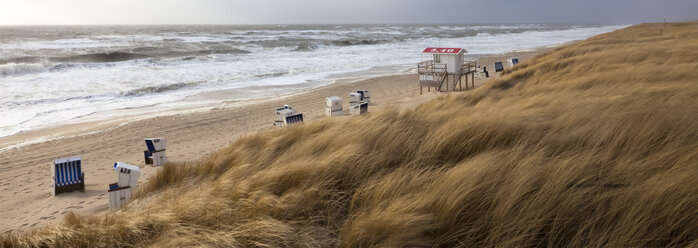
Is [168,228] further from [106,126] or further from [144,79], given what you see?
[144,79]

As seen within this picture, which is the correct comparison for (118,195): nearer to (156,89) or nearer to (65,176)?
(65,176)

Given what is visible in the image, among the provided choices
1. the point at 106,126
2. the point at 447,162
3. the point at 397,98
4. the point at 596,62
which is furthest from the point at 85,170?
the point at 596,62

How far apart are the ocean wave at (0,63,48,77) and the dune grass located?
2644 centimetres

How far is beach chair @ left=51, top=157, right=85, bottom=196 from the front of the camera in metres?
6.49

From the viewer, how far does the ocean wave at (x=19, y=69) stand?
2421 cm

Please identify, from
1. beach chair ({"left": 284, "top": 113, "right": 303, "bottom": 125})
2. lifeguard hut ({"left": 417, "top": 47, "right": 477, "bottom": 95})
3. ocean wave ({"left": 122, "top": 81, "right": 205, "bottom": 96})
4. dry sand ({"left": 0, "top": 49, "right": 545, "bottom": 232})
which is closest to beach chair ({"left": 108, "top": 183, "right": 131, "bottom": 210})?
dry sand ({"left": 0, "top": 49, "right": 545, "bottom": 232})

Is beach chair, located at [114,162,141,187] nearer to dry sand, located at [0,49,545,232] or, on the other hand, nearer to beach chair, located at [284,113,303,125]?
dry sand, located at [0,49,545,232]

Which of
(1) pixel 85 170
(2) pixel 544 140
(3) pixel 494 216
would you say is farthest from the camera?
(1) pixel 85 170

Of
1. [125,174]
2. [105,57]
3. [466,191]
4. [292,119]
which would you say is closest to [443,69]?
[292,119]

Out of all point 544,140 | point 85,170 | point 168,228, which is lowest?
point 85,170

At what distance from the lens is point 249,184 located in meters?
3.70

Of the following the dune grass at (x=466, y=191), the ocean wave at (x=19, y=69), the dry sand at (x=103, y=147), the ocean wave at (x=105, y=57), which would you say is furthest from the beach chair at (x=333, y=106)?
the ocean wave at (x=105, y=57)

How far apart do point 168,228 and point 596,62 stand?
11127mm

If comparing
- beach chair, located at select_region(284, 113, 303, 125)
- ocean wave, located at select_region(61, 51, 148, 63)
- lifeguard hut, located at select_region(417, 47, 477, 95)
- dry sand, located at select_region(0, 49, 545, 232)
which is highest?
ocean wave, located at select_region(61, 51, 148, 63)
